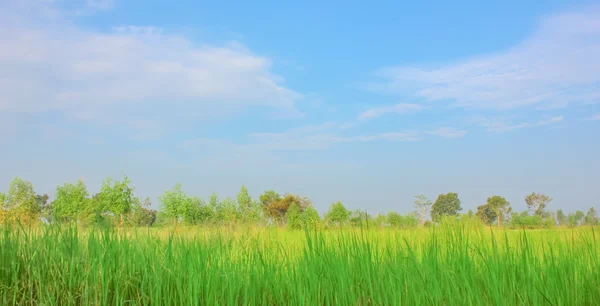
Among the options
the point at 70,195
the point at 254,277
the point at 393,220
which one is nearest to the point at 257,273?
the point at 254,277

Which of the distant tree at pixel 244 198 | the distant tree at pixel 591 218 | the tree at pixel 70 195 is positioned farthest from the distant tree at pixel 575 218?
the tree at pixel 70 195

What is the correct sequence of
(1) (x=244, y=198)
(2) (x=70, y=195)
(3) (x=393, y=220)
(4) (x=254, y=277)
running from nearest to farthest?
(4) (x=254, y=277) < (3) (x=393, y=220) < (1) (x=244, y=198) < (2) (x=70, y=195)

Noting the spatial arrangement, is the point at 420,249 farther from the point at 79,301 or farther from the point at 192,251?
the point at 79,301

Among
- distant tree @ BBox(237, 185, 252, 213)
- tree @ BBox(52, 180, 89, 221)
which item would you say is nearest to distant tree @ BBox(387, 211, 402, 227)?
distant tree @ BBox(237, 185, 252, 213)

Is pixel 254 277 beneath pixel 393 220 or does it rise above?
beneath

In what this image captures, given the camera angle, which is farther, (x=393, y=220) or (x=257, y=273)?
(x=393, y=220)

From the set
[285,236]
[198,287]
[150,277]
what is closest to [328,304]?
[198,287]

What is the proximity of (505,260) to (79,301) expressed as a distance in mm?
3423

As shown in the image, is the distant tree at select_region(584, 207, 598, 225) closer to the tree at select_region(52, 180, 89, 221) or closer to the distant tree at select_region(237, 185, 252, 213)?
the distant tree at select_region(237, 185, 252, 213)

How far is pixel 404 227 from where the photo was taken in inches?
200

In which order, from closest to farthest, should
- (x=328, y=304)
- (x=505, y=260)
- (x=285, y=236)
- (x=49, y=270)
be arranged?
1. (x=328, y=304)
2. (x=49, y=270)
3. (x=505, y=260)
4. (x=285, y=236)

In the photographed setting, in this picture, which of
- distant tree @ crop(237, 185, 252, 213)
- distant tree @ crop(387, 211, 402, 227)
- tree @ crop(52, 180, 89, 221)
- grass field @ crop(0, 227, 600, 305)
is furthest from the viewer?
tree @ crop(52, 180, 89, 221)

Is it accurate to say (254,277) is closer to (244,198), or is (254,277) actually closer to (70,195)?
(244,198)

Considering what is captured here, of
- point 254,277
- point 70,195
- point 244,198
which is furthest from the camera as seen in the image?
point 70,195
